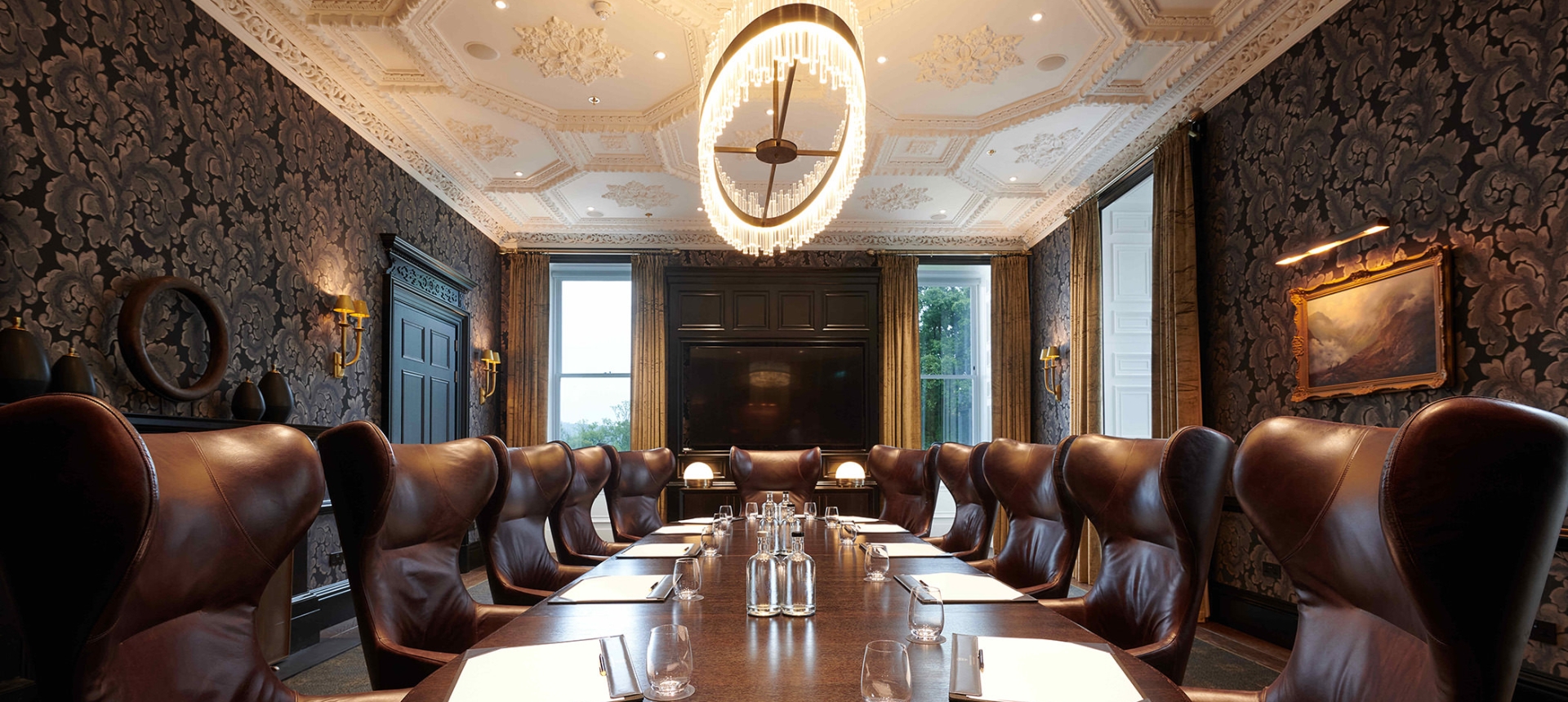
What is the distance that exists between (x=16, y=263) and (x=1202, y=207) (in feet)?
18.4

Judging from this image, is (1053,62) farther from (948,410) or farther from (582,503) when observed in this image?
(948,410)

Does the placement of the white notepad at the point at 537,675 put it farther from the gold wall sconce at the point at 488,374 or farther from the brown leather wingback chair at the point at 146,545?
the gold wall sconce at the point at 488,374

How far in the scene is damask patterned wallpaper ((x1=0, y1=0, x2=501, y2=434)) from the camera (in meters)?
2.76

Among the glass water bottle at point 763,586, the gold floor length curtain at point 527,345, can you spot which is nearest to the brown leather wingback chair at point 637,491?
the glass water bottle at point 763,586

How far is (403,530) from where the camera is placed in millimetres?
1741

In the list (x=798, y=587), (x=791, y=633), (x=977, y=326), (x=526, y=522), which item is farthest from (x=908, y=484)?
(x=977, y=326)

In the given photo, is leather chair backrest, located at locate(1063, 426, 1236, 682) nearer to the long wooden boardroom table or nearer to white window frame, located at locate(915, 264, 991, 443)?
the long wooden boardroom table

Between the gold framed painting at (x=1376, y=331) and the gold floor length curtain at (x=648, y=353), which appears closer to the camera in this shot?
the gold framed painting at (x=1376, y=331)

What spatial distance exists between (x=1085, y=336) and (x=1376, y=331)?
9.80 ft

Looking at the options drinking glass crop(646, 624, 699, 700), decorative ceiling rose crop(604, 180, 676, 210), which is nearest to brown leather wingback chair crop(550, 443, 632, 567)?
drinking glass crop(646, 624, 699, 700)

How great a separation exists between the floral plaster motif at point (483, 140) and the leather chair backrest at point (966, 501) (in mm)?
3783

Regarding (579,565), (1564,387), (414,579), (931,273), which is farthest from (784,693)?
(931,273)

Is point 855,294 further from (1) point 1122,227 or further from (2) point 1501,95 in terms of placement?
(2) point 1501,95

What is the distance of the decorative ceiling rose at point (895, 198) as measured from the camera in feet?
21.9
